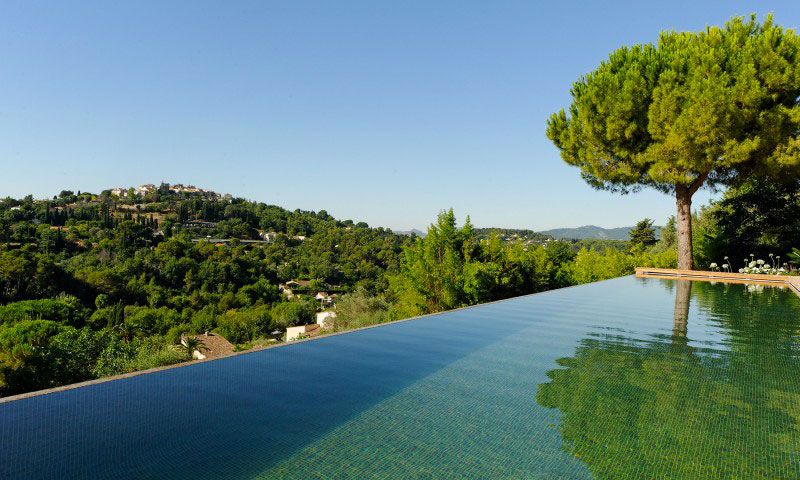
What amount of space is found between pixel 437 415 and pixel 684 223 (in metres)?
11.3

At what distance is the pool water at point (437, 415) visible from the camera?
5.65 ft

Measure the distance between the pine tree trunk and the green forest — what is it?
1.97m

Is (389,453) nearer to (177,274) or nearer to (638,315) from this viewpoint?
(638,315)

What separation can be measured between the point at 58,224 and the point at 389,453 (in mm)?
85732

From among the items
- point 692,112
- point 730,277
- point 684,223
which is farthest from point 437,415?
point 684,223

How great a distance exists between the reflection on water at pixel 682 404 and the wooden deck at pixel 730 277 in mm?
5542

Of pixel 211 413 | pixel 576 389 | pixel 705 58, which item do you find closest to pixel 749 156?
pixel 705 58

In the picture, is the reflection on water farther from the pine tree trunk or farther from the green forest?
the pine tree trunk

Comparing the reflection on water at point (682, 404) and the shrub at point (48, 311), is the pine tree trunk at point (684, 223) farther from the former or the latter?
the shrub at point (48, 311)

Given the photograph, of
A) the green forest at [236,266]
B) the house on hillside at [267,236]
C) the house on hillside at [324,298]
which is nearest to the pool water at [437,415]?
the green forest at [236,266]

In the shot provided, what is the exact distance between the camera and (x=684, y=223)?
10992mm

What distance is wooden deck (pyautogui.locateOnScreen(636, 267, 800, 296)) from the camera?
8585 mm

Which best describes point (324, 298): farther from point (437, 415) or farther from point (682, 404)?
point (682, 404)

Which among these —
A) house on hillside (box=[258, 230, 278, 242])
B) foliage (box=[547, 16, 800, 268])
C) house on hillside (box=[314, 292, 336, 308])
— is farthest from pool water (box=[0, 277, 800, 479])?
house on hillside (box=[258, 230, 278, 242])
